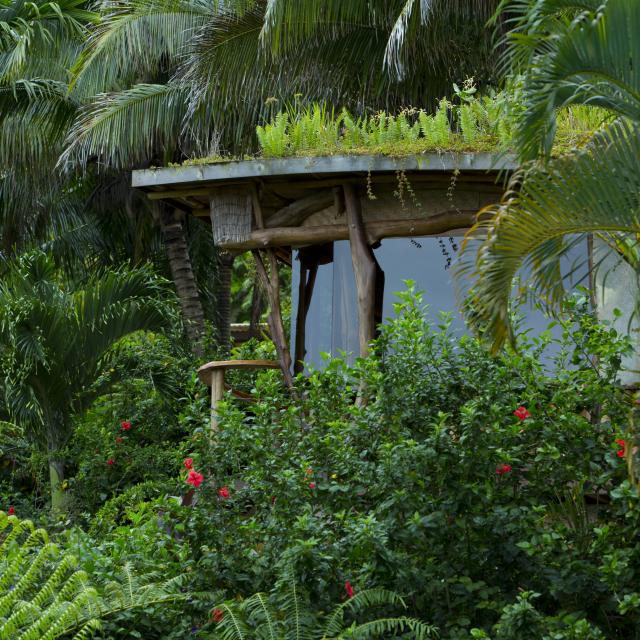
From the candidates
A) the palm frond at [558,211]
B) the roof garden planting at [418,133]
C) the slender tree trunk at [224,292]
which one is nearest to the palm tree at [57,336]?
the roof garden planting at [418,133]

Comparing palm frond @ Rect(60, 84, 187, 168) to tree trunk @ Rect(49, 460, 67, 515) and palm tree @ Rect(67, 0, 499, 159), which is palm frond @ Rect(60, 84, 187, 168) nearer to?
palm tree @ Rect(67, 0, 499, 159)

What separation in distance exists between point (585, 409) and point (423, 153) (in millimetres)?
2696

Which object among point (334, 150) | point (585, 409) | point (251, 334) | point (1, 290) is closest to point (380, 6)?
point (334, 150)

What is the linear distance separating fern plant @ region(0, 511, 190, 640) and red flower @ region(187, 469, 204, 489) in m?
0.58

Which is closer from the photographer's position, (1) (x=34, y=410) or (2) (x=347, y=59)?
(1) (x=34, y=410)

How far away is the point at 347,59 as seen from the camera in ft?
39.0

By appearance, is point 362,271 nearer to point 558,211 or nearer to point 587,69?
point 558,211

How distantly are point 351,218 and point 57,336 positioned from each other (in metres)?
3.17

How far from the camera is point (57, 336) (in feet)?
33.1

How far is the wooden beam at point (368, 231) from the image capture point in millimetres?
8781

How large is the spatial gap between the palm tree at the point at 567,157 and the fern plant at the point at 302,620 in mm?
1568

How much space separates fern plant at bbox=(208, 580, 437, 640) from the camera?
18.2 feet

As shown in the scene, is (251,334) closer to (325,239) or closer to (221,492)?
(325,239)

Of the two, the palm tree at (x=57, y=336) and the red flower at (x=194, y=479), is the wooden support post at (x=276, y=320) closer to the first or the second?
the palm tree at (x=57, y=336)
